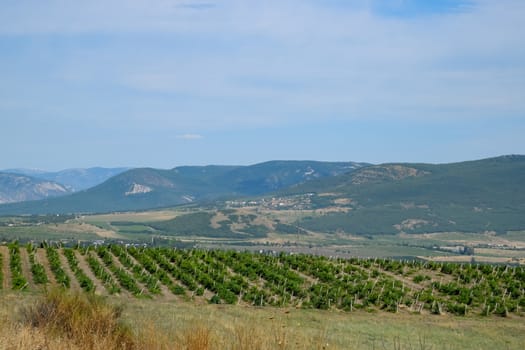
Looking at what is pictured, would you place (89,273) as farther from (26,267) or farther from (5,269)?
(5,269)

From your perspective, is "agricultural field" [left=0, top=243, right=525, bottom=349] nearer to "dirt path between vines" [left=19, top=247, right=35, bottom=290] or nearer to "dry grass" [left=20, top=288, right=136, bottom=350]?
Result: "dirt path between vines" [left=19, top=247, right=35, bottom=290]

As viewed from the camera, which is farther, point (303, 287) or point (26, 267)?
point (26, 267)

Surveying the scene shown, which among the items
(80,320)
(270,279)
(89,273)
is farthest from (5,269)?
(80,320)

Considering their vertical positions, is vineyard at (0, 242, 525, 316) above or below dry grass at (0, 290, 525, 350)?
below

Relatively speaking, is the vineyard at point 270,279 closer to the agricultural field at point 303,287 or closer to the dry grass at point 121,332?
the agricultural field at point 303,287

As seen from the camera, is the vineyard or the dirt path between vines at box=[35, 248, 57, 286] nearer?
the vineyard

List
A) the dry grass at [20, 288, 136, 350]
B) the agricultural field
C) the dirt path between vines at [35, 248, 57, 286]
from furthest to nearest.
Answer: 1. the dirt path between vines at [35, 248, 57, 286]
2. the agricultural field
3. the dry grass at [20, 288, 136, 350]

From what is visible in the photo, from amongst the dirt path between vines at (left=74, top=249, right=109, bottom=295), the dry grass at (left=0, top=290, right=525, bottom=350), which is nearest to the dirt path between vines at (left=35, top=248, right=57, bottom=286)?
the dirt path between vines at (left=74, top=249, right=109, bottom=295)

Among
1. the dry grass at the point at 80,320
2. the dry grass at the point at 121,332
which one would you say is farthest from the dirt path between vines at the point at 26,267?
the dry grass at the point at 80,320

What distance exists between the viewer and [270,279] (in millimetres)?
35281

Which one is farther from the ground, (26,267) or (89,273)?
(26,267)

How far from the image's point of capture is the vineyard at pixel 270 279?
29.7 metres

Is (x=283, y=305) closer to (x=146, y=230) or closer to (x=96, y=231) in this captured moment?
(x=96, y=231)

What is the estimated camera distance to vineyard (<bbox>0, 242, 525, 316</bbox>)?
97.3 ft
